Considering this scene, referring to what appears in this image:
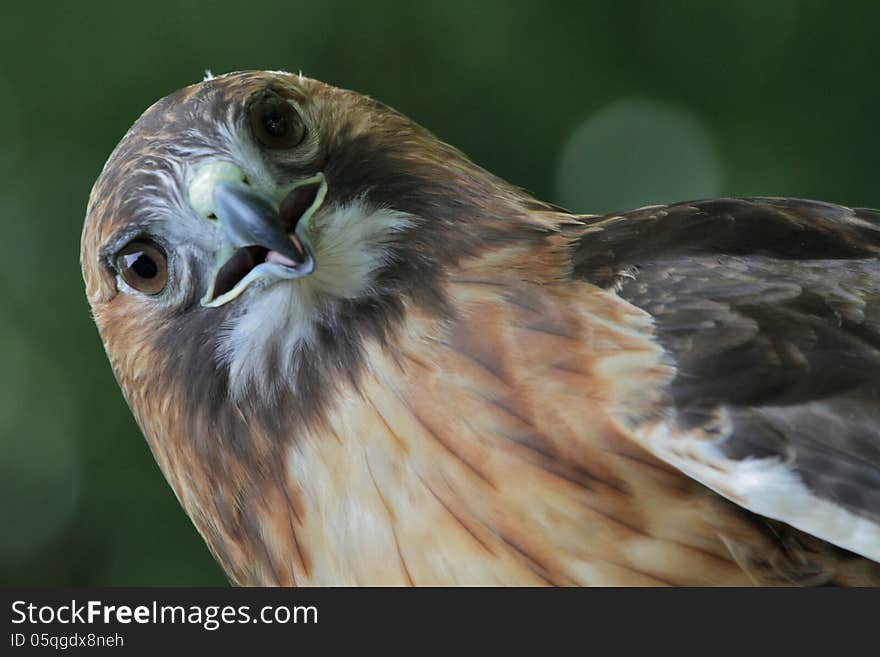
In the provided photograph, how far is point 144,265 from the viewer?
Result: 4.02ft

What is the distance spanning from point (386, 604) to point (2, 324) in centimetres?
200

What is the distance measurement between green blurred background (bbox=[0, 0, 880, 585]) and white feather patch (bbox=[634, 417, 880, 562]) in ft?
5.90

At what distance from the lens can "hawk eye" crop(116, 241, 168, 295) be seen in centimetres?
121

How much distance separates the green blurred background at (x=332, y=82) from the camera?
2.67 metres

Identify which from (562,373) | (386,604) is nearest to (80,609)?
(386,604)

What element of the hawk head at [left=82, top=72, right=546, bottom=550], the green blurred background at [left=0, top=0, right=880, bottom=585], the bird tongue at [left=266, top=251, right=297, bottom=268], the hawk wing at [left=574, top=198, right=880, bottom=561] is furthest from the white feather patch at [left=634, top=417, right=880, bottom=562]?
the green blurred background at [left=0, top=0, right=880, bottom=585]

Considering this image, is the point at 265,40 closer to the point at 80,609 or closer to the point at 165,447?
the point at 165,447

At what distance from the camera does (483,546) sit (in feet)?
3.66

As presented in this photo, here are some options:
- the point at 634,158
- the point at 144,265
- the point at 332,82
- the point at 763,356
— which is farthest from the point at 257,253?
the point at 634,158

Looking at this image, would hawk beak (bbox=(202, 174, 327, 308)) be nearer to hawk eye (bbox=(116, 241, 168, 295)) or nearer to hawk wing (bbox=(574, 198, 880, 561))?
hawk eye (bbox=(116, 241, 168, 295))

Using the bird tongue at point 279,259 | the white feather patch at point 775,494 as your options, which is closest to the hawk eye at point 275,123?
the bird tongue at point 279,259

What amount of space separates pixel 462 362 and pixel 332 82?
1.78 meters

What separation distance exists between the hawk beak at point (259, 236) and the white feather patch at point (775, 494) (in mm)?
437

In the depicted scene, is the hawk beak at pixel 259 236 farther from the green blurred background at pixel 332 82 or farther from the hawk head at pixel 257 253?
the green blurred background at pixel 332 82
